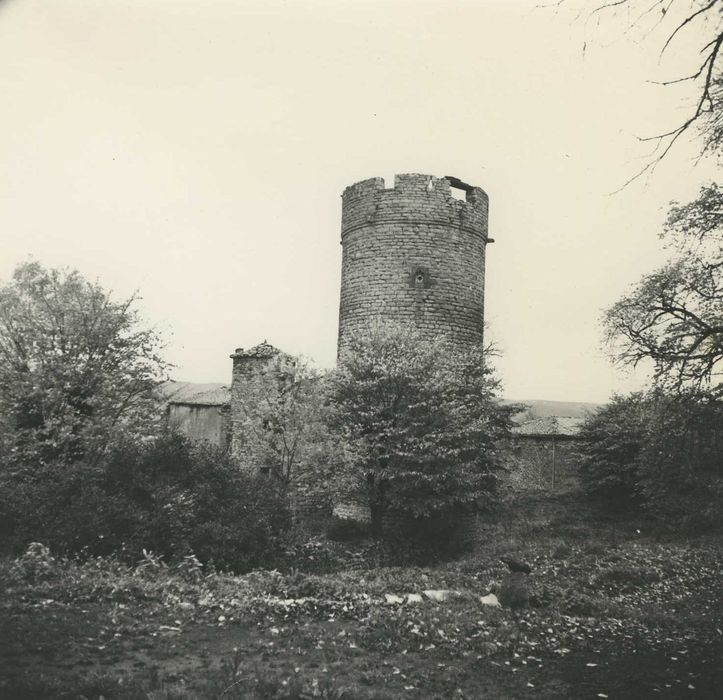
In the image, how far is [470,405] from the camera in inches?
816

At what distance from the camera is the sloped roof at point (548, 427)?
27.9 meters

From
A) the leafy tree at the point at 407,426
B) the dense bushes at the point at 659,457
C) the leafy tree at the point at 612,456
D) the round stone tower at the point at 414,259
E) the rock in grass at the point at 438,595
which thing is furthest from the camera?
the leafy tree at the point at 612,456

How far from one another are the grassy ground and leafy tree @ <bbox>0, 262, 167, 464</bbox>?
14.8 feet

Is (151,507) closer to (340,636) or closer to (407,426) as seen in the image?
(340,636)

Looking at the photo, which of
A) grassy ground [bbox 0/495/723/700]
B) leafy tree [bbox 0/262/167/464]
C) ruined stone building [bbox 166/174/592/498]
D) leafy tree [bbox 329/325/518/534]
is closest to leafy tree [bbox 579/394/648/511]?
ruined stone building [bbox 166/174/592/498]

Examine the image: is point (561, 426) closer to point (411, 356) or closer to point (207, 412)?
point (411, 356)

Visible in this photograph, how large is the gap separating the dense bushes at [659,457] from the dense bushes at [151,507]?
8.53 m

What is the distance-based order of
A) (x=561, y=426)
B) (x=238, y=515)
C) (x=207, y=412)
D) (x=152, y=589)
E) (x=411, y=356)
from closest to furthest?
1. (x=152, y=589)
2. (x=238, y=515)
3. (x=411, y=356)
4. (x=561, y=426)
5. (x=207, y=412)

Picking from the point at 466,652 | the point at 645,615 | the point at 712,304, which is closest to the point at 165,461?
the point at 466,652

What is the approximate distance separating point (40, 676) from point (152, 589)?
13.4 feet

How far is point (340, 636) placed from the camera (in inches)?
306

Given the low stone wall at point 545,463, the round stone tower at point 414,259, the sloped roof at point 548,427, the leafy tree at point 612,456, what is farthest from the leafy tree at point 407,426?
the sloped roof at point 548,427

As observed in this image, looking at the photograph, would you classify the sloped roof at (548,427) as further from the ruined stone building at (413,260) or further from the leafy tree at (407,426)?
the leafy tree at (407,426)

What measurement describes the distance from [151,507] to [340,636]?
21.7 feet
